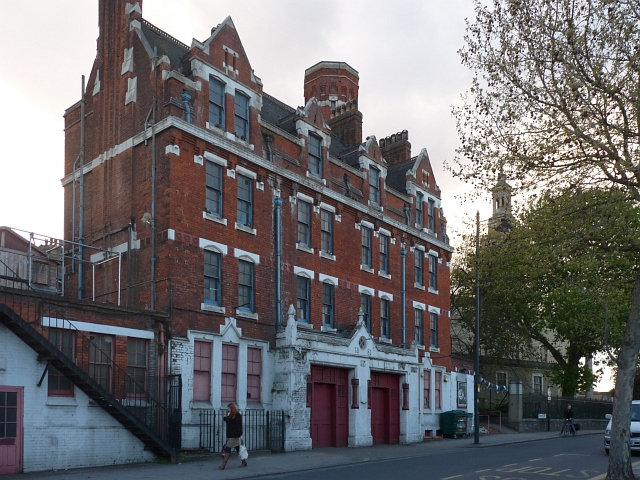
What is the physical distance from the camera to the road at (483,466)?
1944 cm

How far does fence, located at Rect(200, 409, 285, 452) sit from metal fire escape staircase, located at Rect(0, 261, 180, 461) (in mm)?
2015

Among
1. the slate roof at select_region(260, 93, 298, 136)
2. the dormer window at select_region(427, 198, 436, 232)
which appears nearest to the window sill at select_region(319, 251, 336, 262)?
the slate roof at select_region(260, 93, 298, 136)

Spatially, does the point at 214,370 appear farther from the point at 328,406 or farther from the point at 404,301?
the point at 404,301

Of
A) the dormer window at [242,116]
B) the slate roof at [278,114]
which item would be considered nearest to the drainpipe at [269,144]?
the dormer window at [242,116]

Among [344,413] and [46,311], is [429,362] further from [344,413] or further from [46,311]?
[46,311]

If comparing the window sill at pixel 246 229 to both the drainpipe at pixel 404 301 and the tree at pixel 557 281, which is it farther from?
the drainpipe at pixel 404 301

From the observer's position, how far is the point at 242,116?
92.5 feet

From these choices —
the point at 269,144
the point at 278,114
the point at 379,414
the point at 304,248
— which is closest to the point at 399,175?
the point at 278,114

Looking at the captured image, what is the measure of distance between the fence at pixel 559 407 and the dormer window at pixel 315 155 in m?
22.7

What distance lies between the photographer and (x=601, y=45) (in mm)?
17484

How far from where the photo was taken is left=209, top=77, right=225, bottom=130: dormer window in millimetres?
26969

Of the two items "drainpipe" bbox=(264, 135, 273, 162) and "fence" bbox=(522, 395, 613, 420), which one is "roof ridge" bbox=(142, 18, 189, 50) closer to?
"drainpipe" bbox=(264, 135, 273, 162)

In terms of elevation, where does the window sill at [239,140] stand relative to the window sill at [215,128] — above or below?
below

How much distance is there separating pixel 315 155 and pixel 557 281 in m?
19.4
